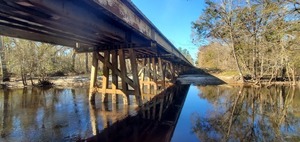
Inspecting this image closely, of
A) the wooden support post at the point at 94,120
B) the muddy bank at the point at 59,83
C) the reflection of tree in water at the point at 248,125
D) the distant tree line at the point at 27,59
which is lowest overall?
the reflection of tree in water at the point at 248,125

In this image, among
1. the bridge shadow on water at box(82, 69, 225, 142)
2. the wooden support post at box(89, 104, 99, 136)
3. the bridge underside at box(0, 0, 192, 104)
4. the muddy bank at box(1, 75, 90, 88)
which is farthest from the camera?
the muddy bank at box(1, 75, 90, 88)

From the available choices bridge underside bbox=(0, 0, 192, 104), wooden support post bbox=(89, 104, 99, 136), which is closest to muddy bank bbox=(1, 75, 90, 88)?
bridge underside bbox=(0, 0, 192, 104)

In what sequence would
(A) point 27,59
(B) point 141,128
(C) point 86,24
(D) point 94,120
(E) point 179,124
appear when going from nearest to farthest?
(C) point 86,24 < (B) point 141,128 < (E) point 179,124 < (D) point 94,120 < (A) point 27,59

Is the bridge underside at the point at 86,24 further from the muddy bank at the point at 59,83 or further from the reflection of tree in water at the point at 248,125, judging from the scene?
the muddy bank at the point at 59,83

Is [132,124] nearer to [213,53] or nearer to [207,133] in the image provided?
[207,133]

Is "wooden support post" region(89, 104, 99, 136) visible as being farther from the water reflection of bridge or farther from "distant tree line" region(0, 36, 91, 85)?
"distant tree line" region(0, 36, 91, 85)

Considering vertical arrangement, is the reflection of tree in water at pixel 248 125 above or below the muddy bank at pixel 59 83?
below

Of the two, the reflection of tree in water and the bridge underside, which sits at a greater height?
the bridge underside

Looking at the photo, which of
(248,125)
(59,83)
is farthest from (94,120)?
(59,83)

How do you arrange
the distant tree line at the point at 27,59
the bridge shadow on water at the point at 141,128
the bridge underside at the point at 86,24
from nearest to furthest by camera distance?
the bridge underside at the point at 86,24 < the bridge shadow on water at the point at 141,128 < the distant tree line at the point at 27,59

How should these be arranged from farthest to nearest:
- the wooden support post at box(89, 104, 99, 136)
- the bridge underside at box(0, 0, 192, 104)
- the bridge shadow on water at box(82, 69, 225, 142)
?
the wooden support post at box(89, 104, 99, 136), the bridge shadow on water at box(82, 69, 225, 142), the bridge underside at box(0, 0, 192, 104)

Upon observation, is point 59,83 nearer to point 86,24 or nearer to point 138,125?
point 138,125

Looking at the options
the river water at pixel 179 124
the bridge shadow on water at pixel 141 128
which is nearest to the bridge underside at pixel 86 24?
A: the bridge shadow on water at pixel 141 128

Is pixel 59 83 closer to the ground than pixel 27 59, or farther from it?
closer to the ground
